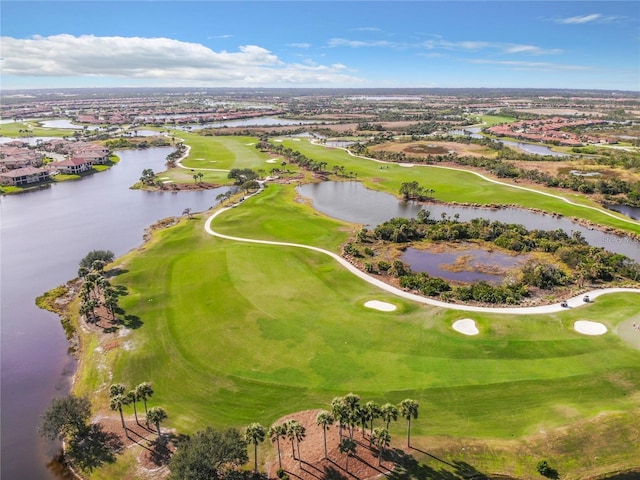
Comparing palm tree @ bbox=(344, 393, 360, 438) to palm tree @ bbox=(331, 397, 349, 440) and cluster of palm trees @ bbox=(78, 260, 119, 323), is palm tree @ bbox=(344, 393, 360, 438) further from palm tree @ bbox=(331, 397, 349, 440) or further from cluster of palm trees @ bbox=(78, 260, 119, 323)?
cluster of palm trees @ bbox=(78, 260, 119, 323)

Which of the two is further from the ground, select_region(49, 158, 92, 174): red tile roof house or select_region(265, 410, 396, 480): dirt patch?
select_region(49, 158, 92, 174): red tile roof house

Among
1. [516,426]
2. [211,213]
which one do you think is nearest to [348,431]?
[516,426]

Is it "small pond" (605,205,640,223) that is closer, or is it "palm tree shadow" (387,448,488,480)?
"palm tree shadow" (387,448,488,480)

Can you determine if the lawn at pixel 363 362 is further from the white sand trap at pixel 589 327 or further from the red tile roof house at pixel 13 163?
the red tile roof house at pixel 13 163

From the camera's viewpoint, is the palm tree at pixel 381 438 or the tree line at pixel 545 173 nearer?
the palm tree at pixel 381 438

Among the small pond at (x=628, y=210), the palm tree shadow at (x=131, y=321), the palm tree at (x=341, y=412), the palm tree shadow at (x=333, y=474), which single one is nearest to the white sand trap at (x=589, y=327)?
the palm tree at (x=341, y=412)

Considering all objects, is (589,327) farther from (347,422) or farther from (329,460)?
(329,460)

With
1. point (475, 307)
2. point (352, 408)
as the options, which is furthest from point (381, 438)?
point (475, 307)

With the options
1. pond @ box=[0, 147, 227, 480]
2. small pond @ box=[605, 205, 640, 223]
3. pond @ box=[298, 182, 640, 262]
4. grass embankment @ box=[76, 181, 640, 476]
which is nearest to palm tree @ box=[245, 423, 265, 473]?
grass embankment @ box=[76, 181, 640, 476]
